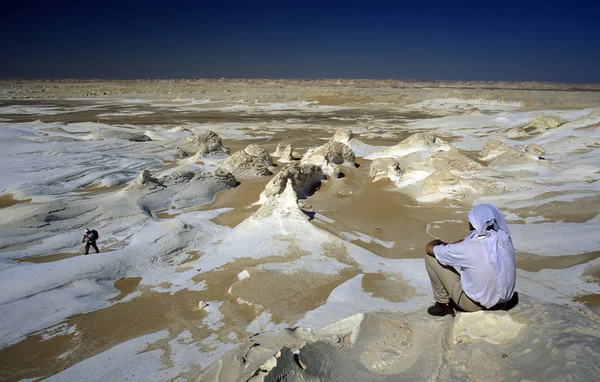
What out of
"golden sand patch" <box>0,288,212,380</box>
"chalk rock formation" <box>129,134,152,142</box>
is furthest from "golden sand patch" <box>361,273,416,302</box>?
"chalk rock formation" <box>129,134,152,142</box>

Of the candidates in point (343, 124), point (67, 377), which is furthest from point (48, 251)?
point (343, 124)

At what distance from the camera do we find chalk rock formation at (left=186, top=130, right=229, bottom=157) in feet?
44.2

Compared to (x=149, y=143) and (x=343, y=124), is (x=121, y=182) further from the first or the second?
(x=343, y=124)

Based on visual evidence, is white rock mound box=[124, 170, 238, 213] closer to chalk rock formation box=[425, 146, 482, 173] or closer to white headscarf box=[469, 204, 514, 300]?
chalk rock formation box=[425, 146, 482, 173]

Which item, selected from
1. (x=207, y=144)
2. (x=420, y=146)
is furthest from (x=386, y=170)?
(x=207, y=144)

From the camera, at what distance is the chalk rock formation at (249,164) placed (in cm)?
1132

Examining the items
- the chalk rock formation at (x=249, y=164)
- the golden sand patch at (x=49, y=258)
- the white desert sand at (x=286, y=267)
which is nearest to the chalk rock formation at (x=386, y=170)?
the white desert sand at (x=286, y=267)

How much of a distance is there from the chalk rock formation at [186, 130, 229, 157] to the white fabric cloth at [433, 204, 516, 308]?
11.5m

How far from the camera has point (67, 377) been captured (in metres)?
3.31

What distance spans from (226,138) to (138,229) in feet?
43.2

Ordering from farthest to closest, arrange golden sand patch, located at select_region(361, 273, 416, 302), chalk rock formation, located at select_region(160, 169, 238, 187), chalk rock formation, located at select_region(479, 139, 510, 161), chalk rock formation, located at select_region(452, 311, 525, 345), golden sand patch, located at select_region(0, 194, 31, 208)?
chalk rock formation, located at select_region(479, 139, 510, 161)
chalk rock formation, located at select_region(160, 169, 238, 187)
golden sand patch, located at select_region(0, 194, 31, 208)
golden sand patch, located at select_region(361, 273, 416, 302)
chalk rock formation, located at select_region(452, 311, 525, 345)

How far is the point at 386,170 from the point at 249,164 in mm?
3828

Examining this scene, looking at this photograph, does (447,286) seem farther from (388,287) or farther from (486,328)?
(388,287)

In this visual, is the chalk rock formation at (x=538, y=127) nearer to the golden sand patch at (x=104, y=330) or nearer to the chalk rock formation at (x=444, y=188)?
the chalk rock formation at (x=444, y=188)
